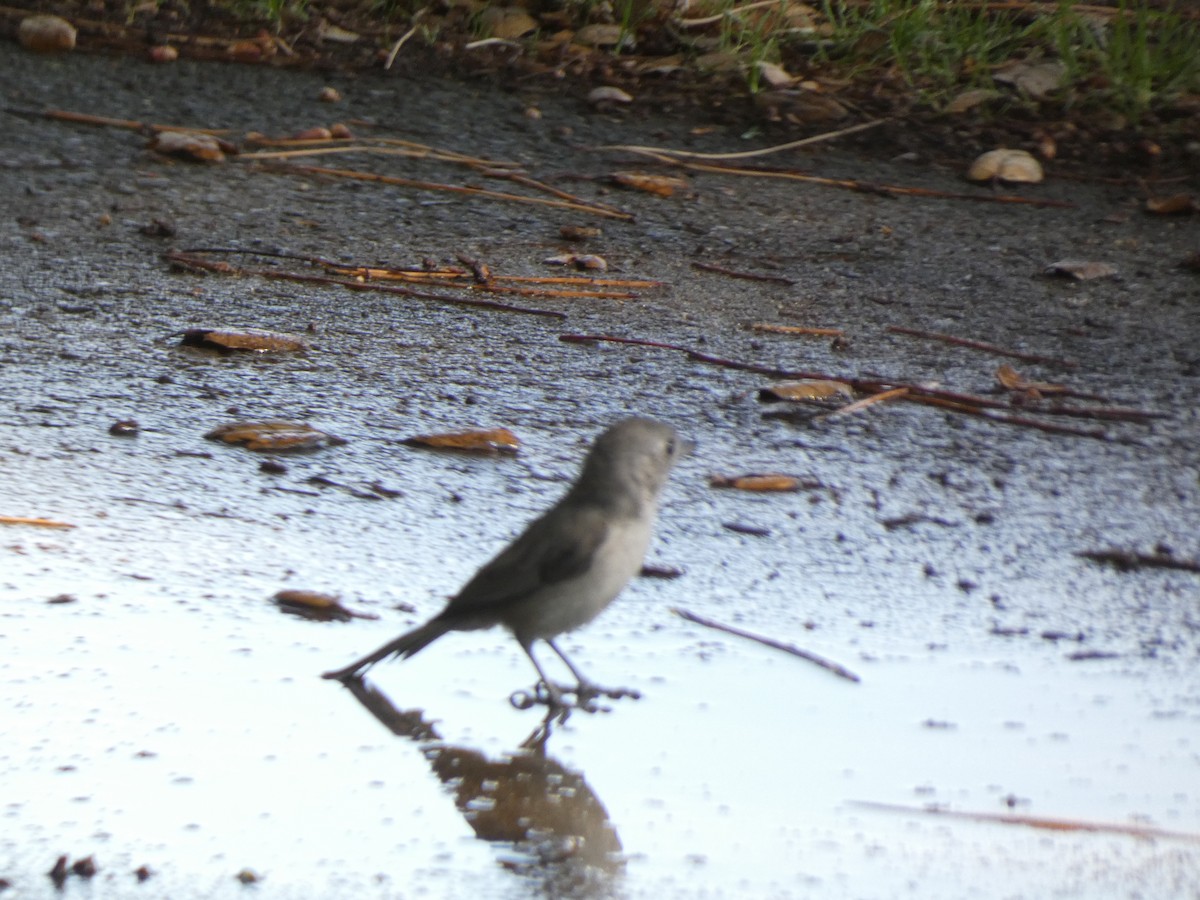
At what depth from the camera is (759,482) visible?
309 centimetres

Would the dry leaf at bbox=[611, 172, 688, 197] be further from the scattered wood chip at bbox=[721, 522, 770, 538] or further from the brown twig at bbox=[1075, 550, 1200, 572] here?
the brown twig at bbox=[1075, 550, 1200, 572]

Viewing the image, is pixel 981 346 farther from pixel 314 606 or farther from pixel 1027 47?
pixel 1027 47

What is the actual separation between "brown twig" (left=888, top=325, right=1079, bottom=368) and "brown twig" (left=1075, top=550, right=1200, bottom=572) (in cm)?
106

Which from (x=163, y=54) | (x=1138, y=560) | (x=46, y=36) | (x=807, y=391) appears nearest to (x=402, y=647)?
(x=1138, y=560)

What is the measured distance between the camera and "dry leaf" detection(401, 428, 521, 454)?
3230 millimetres

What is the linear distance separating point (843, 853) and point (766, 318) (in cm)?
231

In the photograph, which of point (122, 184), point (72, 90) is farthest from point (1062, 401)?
point (72, 90)

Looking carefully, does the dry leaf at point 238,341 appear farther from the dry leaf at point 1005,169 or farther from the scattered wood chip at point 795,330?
the dry leaf at point 1005,169

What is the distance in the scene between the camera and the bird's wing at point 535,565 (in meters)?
2.35

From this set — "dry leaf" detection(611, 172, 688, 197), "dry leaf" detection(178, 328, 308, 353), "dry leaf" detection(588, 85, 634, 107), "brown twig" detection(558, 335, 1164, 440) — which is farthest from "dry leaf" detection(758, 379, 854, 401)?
"dry leaf" detection(588, 85, 634, 107)

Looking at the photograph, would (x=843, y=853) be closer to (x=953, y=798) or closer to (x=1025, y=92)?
(x=953, y=798)

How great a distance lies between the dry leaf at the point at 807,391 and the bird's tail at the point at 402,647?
1.39m

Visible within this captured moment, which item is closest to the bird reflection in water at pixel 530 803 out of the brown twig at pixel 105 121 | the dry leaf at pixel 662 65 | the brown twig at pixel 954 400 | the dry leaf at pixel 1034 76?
the brown twig at pixel 954 400

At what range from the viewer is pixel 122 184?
501 centimetres
